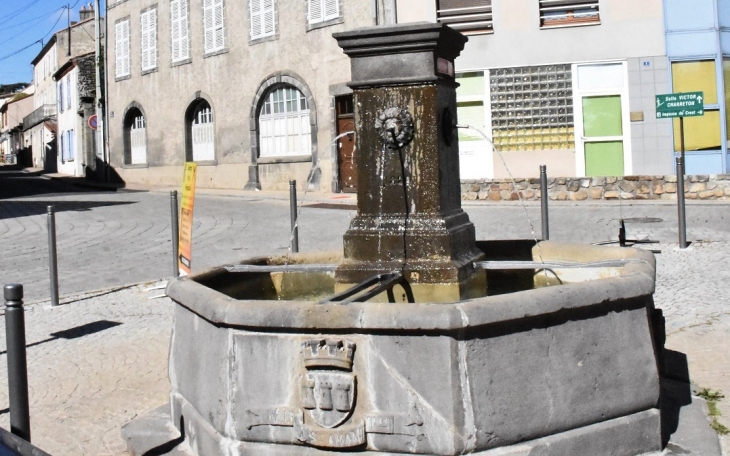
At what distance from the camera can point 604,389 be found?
353cm

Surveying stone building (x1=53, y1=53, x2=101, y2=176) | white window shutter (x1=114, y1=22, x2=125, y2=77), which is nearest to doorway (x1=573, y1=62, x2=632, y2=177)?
white window shutter (x1=114, y1=22, x2=125, y2=77)

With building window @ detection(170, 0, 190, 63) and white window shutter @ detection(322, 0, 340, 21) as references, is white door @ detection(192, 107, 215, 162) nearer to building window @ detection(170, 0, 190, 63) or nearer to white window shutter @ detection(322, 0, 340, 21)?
building window @ detection(170, 0, 190, 63)

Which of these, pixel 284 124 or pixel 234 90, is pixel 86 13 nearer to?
pixel 234 90

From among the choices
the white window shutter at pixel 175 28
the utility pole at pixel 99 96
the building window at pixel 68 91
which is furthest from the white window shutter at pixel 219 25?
the building window at pixel 68 91

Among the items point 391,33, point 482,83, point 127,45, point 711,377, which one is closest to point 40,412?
point 391,33

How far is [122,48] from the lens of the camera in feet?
98.1

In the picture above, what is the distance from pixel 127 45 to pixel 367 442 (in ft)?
93.7

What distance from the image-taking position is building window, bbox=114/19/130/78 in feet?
97.2

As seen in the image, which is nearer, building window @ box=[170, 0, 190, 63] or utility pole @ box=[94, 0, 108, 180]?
building window @ box=[170, 0, 190, 63]

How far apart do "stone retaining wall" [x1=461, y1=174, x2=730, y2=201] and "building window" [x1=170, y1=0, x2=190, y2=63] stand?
42.6ft

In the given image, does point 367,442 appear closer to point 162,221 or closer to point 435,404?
point 435,404

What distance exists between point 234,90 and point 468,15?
26.2 feet

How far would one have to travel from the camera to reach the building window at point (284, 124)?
22.4 m

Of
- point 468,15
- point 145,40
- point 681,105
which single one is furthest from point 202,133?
point 681,105
